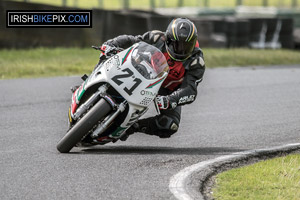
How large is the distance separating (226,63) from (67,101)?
7.91m

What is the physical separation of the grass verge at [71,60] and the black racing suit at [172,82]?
6.10 m

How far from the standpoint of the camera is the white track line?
203 inches

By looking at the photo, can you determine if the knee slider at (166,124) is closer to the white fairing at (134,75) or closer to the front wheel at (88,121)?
the white fairing at (134,75)

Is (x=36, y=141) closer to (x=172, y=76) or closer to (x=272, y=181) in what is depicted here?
(x=172, y=76)

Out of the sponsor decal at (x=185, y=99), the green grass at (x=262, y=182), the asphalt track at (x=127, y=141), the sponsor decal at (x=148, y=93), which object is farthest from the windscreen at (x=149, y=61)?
the green grass at (x=262, y=182)

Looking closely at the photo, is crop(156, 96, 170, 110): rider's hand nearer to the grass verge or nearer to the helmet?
the helmet

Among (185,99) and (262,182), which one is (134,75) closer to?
(185,99)

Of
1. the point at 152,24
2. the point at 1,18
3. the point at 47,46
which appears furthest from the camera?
the point at 152,24

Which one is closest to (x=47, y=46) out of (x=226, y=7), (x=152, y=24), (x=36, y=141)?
(x=152, y=24)

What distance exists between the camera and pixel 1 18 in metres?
14.7

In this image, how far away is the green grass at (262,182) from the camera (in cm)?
517

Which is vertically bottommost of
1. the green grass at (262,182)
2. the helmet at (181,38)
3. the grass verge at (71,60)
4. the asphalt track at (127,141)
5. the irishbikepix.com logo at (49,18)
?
the grass verge at (71,60)

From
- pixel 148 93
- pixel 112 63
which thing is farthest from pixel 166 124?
pixel 112 63

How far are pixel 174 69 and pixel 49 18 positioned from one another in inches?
366
